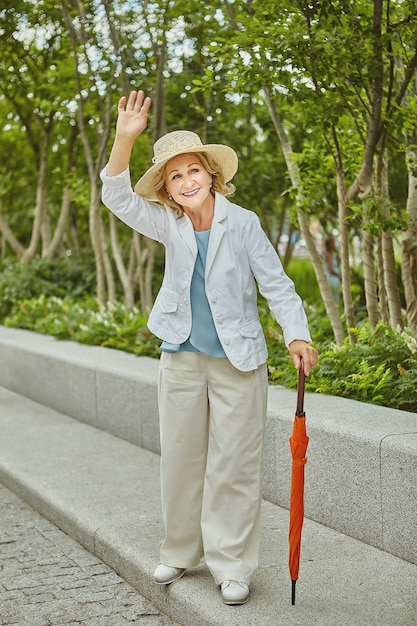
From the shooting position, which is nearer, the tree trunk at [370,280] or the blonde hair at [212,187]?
the blonde hair at [212,187]

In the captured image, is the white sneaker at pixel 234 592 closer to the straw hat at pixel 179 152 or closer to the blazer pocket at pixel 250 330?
the blazer pocket at pixel 250 330

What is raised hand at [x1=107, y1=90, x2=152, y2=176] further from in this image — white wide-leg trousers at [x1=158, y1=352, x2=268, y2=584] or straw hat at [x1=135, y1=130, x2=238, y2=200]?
white wide-leg trousers at [x1=158, y1=352, x2=268, y2=584]

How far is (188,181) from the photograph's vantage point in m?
4.26

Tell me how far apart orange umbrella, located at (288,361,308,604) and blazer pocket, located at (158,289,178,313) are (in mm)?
596

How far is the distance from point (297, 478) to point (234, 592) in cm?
54

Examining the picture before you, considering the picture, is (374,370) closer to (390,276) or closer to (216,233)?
(390,276)

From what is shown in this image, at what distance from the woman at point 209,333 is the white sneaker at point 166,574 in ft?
0.73

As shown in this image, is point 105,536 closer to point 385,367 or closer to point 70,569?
point 70,569

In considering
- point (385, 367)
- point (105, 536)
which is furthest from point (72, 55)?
point (105, 536)

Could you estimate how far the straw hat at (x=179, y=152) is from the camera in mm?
4211

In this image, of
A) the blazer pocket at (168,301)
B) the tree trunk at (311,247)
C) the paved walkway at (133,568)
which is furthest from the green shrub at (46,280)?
the blazer pocket at (168,301)

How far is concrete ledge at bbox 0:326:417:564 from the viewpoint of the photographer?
4.71m

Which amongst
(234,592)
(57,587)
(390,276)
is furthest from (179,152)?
(390,276)

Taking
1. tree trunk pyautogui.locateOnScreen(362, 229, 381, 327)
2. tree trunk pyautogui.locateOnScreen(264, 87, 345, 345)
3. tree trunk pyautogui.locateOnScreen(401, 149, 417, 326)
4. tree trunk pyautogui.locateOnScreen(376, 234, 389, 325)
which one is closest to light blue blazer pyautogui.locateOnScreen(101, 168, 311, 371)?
tree trunk pyautogui.locateOnScreen(401, 149, 417, 326)
